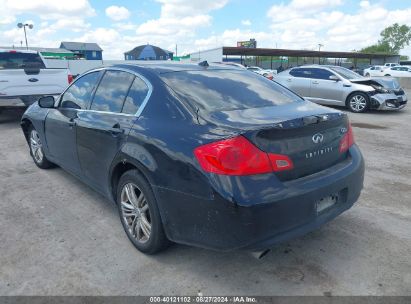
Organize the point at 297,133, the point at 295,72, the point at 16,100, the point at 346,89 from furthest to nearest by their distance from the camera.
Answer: the point at 295,72 → the point at 346,89 → the point at 16,100 → the point at 297,133

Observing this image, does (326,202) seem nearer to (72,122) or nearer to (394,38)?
(72,122)

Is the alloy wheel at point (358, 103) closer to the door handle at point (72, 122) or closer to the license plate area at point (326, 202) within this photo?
the license plate area at point (326, 202)

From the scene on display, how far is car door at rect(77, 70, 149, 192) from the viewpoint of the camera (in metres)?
3.02

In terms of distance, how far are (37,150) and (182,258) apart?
344 cm

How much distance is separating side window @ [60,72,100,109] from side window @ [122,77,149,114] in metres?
0.78

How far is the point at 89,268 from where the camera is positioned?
9.12 feet

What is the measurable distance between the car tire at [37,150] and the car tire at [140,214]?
2.48 meters

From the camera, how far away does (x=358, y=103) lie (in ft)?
34.9

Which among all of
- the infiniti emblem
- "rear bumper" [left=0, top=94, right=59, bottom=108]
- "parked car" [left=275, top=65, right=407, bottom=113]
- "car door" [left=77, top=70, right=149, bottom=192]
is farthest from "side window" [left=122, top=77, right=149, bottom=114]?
"parked car" [left=275, top=65, right=407, bottom=113]

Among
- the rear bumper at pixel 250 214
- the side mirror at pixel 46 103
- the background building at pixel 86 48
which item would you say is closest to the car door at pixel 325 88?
the side mirror at pixel 46 103

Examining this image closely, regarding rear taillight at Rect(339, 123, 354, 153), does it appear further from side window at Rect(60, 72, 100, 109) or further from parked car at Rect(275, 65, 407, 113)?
parked car at Rect(275, 65, 407, 113)

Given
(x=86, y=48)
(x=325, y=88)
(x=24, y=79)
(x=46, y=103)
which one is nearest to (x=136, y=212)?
(x=46, y=103)

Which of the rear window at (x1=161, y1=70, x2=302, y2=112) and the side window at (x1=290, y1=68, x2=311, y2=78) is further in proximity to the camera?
the side window at (x1=290, y1=68, x2=311, y2=78)

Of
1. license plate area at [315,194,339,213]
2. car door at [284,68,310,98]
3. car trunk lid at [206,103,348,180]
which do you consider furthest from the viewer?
car door at [284,68,310,98]
